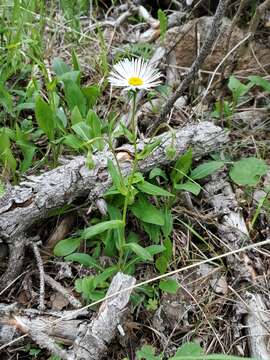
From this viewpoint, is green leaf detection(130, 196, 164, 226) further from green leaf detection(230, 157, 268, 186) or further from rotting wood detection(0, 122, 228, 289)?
green leaf detection(230, 157, 268, 186)

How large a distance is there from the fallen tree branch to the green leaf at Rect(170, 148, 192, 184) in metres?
0.30

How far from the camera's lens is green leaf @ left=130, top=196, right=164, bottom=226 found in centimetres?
193

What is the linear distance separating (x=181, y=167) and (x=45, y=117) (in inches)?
24.0

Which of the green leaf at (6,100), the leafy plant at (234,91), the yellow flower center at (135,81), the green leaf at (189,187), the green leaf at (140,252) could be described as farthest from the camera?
the leafy plant at (234,91)

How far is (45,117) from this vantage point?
2.21 meters

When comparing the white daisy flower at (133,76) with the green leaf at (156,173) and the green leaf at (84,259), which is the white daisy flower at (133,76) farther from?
the green leaf at (84,259)

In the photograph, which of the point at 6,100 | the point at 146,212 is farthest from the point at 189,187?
the point at 6,100

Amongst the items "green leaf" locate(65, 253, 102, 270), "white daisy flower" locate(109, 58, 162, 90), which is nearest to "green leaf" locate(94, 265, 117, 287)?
"green leaf" locate(65, 253, 102, 270)

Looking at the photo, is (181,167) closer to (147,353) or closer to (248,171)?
(248,171)

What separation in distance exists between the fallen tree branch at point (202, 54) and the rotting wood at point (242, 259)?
369 mm

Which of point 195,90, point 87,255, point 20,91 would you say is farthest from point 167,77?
point 87,255

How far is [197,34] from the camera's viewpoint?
2848 mm

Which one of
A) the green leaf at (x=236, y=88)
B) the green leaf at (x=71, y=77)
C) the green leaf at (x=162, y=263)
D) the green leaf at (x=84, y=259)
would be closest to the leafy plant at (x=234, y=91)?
the green leaf at (x=236, y=88)

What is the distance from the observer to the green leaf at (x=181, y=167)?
210cm
